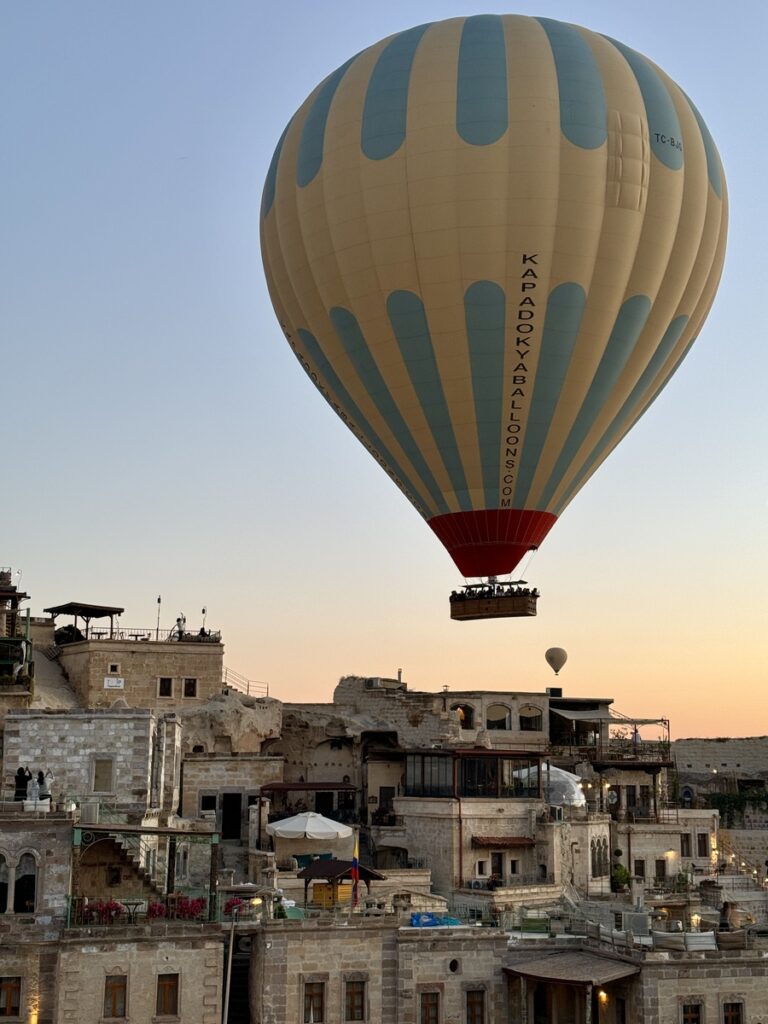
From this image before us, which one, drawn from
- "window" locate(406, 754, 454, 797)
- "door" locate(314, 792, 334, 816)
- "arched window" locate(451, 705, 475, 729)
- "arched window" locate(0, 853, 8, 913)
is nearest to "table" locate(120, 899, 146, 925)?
"arched window" locate(0, 853, 8, 913)

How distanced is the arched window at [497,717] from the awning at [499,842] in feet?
56.7

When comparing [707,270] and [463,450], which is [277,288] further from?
[707,270]

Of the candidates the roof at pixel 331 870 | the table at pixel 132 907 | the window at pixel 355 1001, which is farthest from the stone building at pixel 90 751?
the window at pixel 355 1001

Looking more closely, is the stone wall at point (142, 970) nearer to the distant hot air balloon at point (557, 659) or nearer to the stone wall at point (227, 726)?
the stone wall at point (227, 726)

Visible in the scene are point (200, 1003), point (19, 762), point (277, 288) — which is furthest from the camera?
point (277, 288)

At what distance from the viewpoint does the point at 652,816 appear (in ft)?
185

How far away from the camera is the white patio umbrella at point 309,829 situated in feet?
146

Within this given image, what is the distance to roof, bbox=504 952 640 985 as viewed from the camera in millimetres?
34062

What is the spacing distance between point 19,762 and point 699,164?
28171mm

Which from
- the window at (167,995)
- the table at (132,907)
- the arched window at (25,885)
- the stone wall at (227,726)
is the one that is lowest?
the window at (167,995)

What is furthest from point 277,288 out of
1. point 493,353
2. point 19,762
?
point 19,762

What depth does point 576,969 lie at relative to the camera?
115 ft

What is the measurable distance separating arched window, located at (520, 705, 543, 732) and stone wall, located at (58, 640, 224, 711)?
17.2 meters

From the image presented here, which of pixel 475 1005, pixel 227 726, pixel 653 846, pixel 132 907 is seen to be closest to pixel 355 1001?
pixel 475 1005
